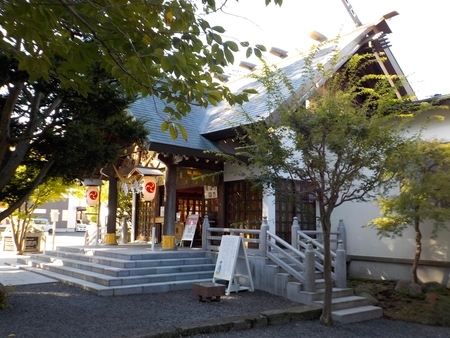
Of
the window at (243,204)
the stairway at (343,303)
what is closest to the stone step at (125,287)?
the stairway at (343,303)

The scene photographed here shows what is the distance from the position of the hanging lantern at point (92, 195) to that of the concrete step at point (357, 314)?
9869 mm

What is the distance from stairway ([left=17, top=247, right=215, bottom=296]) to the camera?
28.6 ft

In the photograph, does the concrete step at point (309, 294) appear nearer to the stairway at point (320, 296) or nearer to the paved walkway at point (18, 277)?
the stairway at point (320, 296)

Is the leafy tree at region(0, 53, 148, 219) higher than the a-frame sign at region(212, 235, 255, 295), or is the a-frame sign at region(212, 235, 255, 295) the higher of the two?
the leafy tree at region(0, 53, 148, 219)

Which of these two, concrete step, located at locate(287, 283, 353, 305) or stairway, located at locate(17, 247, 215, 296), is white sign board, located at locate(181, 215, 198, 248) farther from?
concrete step, located at locate(287, 283, 353, 305)

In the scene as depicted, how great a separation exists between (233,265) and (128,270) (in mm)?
2395

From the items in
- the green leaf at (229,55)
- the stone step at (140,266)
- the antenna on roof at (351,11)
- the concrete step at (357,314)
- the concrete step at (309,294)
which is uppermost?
the antenna on roof at (351,11)

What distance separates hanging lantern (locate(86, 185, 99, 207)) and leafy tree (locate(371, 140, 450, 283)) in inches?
381

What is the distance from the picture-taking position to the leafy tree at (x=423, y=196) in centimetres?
864

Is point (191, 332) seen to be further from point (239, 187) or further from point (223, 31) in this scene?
point (239, 187)

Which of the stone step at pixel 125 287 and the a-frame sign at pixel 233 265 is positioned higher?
the a-frame sign at pixel 233 265

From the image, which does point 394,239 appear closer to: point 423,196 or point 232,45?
point 423,196

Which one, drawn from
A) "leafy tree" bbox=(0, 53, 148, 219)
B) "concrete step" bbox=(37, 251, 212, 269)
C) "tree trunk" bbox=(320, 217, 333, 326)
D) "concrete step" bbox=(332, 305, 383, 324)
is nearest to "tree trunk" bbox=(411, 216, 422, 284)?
"concrete step" bbox=(332, 305, 383, 324)

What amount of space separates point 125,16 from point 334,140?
3.90 metres
